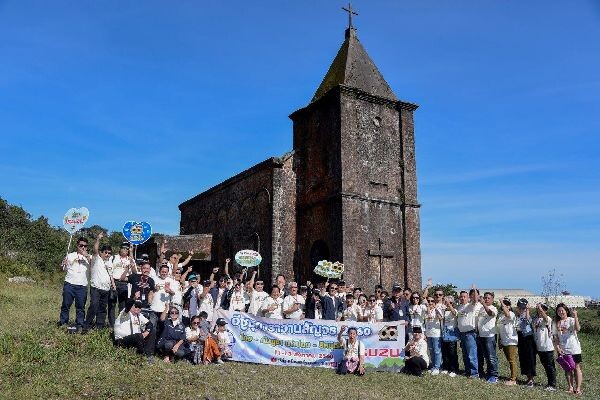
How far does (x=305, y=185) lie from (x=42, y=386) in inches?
579

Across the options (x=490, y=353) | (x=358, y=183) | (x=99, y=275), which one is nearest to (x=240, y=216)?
(x=358, y=183)

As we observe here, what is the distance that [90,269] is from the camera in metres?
10.6

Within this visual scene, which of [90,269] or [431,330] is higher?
[90,269]

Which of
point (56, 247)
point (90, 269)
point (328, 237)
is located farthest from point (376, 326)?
point (56, 247)

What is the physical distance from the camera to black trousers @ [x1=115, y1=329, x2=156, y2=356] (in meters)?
9.30

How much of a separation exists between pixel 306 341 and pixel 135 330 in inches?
138

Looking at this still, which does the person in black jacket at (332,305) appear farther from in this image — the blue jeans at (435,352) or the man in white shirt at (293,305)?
the blue jeans at (435,352)

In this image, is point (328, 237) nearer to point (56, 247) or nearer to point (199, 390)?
point (199, 390)

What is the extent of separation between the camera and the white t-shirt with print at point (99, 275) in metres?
10.4

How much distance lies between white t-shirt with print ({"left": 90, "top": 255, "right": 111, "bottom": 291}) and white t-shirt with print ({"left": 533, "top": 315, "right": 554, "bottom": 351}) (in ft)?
30.1

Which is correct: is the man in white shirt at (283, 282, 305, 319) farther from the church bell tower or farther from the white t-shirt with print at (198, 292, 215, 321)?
the church bell tower

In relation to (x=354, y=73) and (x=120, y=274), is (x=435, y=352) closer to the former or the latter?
(x=120, y=274)

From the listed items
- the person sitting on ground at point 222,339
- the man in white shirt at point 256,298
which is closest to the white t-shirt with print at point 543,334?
the man in white shirt at point 256,298

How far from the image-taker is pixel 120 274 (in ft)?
35.4
